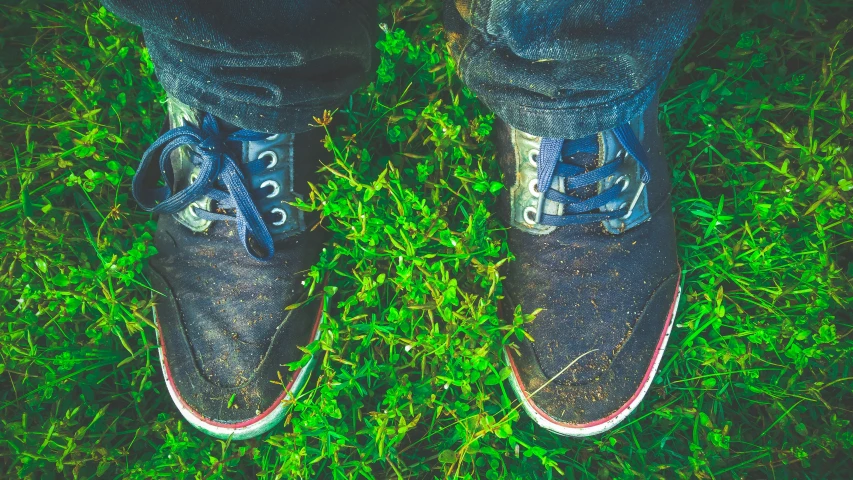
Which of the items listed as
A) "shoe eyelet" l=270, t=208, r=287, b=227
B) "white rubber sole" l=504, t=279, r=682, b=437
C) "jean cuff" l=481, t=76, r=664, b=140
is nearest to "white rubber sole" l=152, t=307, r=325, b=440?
"shoe eyelet" l=270, t=208, r=287, b=227

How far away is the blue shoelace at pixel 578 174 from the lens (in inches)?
77.2

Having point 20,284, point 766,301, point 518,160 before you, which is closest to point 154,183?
point 20,284

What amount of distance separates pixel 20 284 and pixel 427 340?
162 centimetres

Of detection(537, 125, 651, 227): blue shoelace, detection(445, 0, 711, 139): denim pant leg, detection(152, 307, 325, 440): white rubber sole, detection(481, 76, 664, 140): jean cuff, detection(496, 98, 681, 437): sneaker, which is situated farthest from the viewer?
detection(152, 307, 325, 440): white rubber sole

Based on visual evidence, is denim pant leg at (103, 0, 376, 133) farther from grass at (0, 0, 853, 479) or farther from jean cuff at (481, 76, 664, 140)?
jean cuff at (481, 76, 664, 140)

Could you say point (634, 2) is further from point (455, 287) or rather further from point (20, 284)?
point (20, 284)

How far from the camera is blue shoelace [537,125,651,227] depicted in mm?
1961

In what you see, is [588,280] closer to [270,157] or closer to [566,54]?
[566,54]

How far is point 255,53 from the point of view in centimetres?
160

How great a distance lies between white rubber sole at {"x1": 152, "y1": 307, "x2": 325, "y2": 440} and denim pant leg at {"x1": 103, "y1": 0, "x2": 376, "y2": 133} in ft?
2.81

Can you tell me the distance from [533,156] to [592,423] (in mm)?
1017

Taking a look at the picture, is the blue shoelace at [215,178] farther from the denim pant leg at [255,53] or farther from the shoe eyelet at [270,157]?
the denim pant leg at [255,53]

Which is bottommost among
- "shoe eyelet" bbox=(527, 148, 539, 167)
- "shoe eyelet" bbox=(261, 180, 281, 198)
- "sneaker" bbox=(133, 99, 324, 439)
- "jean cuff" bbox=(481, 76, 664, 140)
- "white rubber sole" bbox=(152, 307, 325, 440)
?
"white rubber sole" bbox=(152, 307, 325, 440)

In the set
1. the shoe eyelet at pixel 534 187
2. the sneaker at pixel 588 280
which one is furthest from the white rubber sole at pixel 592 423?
the shoe eyelet at pixel 534 187
